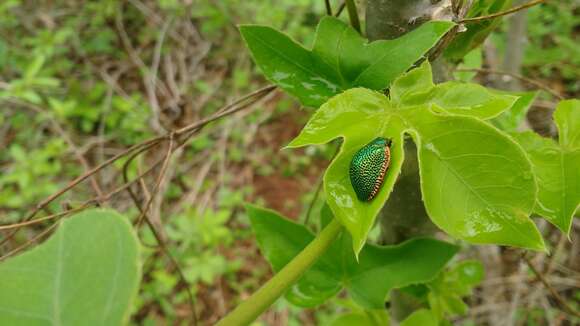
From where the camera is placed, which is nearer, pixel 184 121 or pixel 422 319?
pixel 422 319

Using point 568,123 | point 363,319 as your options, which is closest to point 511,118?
point 568,123

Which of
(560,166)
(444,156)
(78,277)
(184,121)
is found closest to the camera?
(78,277)

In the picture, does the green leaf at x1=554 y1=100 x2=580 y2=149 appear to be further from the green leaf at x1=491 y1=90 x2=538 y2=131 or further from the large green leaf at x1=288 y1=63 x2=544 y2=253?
the large green leaf at x1=288 y1=63 x2=544 y2=253

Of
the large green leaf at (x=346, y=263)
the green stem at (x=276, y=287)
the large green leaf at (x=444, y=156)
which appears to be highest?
the large green leaf at (x=444, y=156)

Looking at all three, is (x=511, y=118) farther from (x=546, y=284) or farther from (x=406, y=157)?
(x=546, y=284)

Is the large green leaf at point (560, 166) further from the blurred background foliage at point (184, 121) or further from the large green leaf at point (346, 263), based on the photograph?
the blurred background foliage at point (184, 121)

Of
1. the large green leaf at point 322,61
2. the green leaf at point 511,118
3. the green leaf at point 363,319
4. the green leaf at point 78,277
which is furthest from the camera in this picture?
the green leaf at point 363,319

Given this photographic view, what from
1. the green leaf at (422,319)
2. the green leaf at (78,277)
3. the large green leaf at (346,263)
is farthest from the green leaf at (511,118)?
the green leaf at (78,277)

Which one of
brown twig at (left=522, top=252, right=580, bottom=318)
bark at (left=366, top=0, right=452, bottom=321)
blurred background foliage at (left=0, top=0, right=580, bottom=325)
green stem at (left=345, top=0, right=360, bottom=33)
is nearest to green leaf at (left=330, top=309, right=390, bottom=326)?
bark at (left=366, top=0, right=452, bottom=321)
